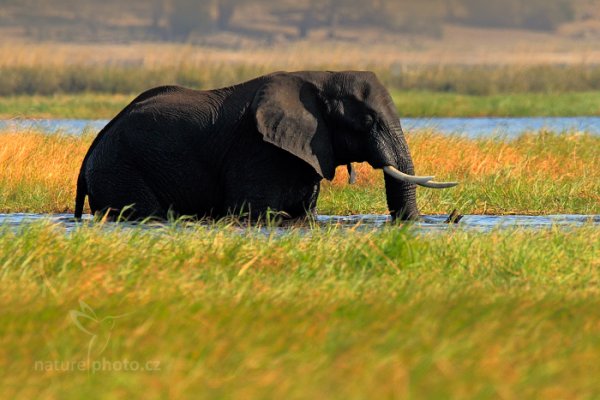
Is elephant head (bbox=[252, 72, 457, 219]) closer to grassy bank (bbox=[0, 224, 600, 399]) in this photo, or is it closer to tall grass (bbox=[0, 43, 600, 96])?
grassy bank (bbox=[0, 224, 600, 399])

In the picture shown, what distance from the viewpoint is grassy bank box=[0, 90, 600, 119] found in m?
33.9

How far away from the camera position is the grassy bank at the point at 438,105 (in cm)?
3388

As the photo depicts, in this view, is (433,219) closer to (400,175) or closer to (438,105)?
(400,175)

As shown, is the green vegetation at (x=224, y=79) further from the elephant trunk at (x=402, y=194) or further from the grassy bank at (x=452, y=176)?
the elephant trunk at (x=402, y=194)

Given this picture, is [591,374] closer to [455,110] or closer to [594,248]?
[594,248]

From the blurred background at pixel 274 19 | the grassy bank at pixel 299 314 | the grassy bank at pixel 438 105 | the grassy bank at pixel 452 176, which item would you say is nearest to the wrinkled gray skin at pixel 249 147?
the grassy bank at pixel 452 176

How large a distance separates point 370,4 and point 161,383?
295ft

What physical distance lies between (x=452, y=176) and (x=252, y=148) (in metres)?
4.06

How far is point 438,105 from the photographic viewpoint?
3566cm

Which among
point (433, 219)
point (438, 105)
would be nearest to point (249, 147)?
point (433, 219)

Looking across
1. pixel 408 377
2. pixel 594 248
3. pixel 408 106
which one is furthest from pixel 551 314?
pixel 408 106

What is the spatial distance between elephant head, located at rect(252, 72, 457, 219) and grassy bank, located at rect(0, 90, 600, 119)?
21.2m

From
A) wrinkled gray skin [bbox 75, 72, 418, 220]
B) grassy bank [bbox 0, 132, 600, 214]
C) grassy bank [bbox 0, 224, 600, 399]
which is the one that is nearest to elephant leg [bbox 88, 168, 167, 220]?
wrinkled gray skin [bbox 75, 72, 418, 220]

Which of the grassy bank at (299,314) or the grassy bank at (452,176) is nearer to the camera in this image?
the grassy bank at (299,314)
